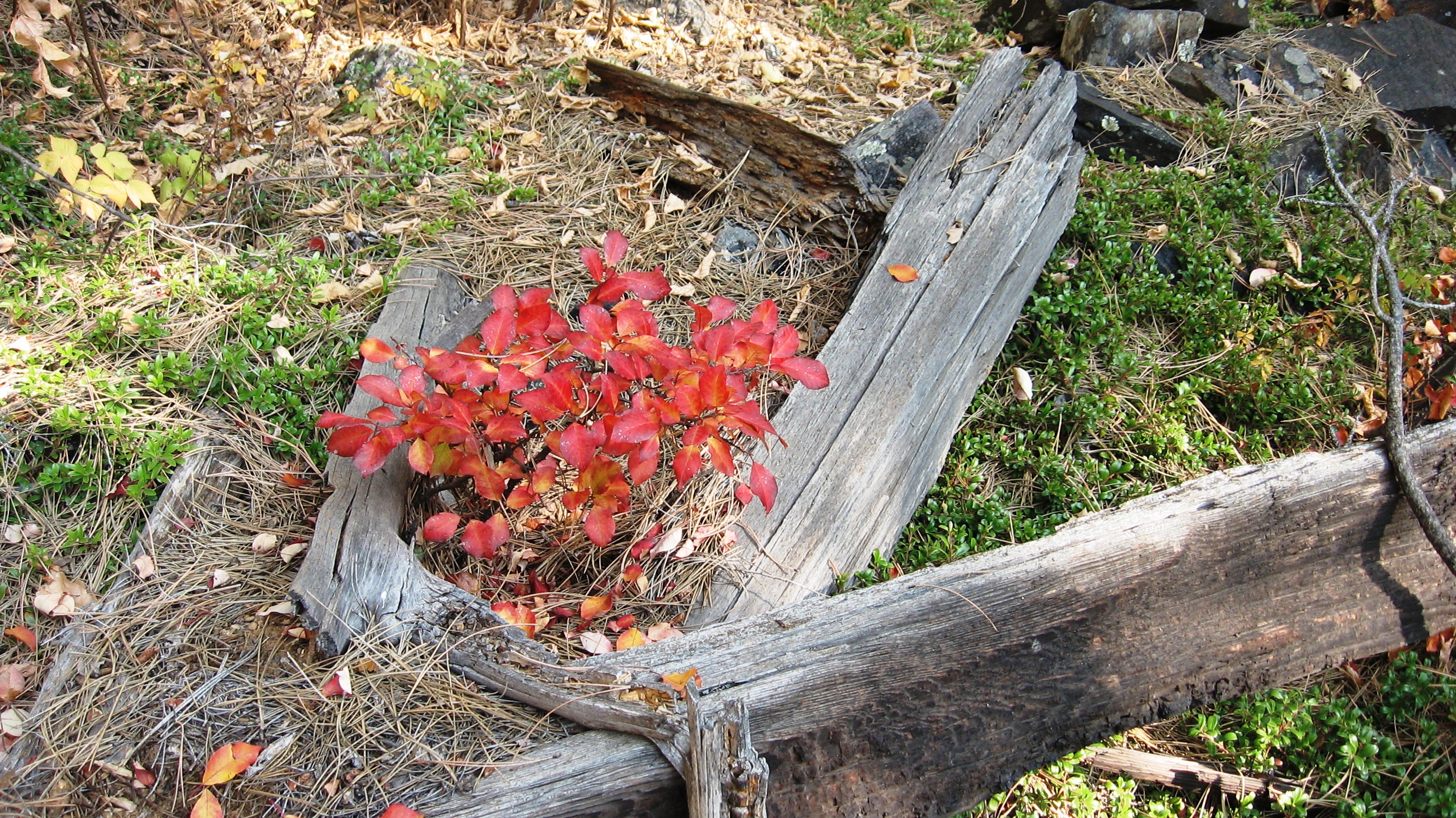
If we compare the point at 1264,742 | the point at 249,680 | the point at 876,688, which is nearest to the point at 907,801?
the point at 876,688

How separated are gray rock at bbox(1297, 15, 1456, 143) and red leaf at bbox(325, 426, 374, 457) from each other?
4.85 metres

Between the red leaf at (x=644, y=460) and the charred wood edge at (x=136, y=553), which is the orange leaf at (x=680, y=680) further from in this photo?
the charred wood edge at (x=136, y=553)

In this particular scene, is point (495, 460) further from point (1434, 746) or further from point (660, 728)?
point (1434, 746)

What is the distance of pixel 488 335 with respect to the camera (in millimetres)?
2225

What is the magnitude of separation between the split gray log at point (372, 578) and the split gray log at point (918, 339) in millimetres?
656

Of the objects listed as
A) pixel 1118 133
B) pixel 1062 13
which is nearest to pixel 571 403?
pixel 1118 133

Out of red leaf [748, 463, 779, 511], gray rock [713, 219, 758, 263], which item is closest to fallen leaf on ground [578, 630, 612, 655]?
red leaf [748, 463, 779, 511]

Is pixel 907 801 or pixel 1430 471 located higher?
pixel 1430 471

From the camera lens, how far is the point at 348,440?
2143 millimetres

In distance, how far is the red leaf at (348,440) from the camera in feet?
7.02

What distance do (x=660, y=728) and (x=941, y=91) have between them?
3454mm

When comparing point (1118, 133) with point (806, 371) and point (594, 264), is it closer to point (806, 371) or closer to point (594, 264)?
point (806, 371)

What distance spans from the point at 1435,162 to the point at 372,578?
196 inches

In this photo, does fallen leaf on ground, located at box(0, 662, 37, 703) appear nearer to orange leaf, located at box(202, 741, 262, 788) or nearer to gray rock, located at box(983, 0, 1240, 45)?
orange leaf, located at box(202, 741, 262, 788)
